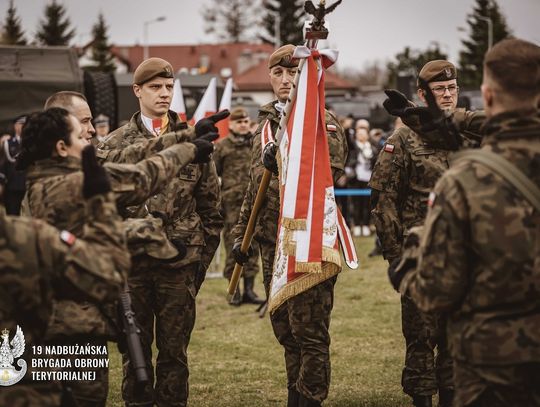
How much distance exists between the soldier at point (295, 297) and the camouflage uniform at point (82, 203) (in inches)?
68.8

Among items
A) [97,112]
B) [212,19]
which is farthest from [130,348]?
[212,19]

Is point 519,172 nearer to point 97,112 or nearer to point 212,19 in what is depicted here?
point 97,112

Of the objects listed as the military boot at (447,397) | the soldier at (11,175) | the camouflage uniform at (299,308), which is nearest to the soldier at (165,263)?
the camouflage uniform at (299,308)

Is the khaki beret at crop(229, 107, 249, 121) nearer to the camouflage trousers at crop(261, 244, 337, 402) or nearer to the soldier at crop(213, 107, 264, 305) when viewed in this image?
the soldier at crop(213, 107, 264, 305)

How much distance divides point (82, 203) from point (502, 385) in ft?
7.09

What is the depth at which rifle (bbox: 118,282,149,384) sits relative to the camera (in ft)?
13.8

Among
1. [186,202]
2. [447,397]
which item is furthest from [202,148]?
[447,397]

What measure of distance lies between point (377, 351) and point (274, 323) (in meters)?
2.68

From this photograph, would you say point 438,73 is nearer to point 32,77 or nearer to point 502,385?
point 502,385

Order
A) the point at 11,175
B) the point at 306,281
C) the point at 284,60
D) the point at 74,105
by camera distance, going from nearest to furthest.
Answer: the point at 74,105 → the point at 306,281 → the point at 284,60 → the point at 11,175

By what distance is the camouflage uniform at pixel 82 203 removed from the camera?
4.26 meters

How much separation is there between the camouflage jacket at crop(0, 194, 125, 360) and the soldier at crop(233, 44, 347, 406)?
7.96ft

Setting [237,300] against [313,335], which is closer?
[313,335]

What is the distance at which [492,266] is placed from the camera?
12.3ft
